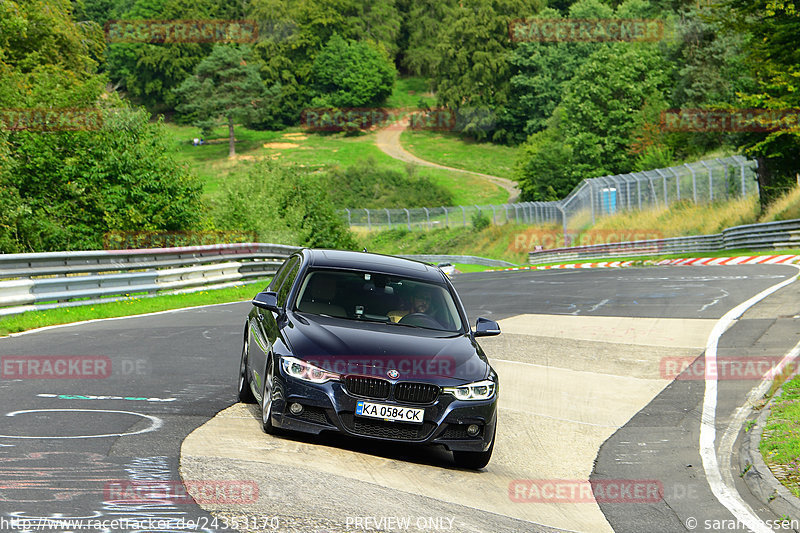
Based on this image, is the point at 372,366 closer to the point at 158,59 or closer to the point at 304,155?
the point at 304,155

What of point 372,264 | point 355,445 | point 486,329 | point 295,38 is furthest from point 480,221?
point 295,38

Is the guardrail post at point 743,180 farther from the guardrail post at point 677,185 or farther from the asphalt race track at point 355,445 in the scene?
the asphalt race track at point 355,445

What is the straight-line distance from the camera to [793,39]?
33750mm

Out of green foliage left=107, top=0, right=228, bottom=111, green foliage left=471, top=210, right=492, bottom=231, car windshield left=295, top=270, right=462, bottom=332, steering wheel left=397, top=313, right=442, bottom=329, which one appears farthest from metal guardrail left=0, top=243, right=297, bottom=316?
green foliage left=107, top=0, right=228, bottom=111

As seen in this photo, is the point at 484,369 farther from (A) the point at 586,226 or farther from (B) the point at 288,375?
(A) the point at 586,226

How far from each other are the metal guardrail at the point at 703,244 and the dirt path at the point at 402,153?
49.6 metres


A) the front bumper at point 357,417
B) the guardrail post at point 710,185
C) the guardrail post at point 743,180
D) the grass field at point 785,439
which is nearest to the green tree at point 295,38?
the guardrail post at point 710,185

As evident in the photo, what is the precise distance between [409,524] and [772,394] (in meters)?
6.58

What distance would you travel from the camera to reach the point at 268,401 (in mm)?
7902

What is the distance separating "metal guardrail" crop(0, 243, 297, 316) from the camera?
52.5 ft

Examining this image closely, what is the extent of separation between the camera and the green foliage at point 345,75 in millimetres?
146375

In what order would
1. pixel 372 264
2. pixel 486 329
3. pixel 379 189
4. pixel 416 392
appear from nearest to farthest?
pixel 416 392 < pixel 486 329 < pixel 372 264 < pixel 379 189

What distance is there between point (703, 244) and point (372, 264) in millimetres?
35682

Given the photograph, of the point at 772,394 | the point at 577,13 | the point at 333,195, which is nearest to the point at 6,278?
the point at 772,394
